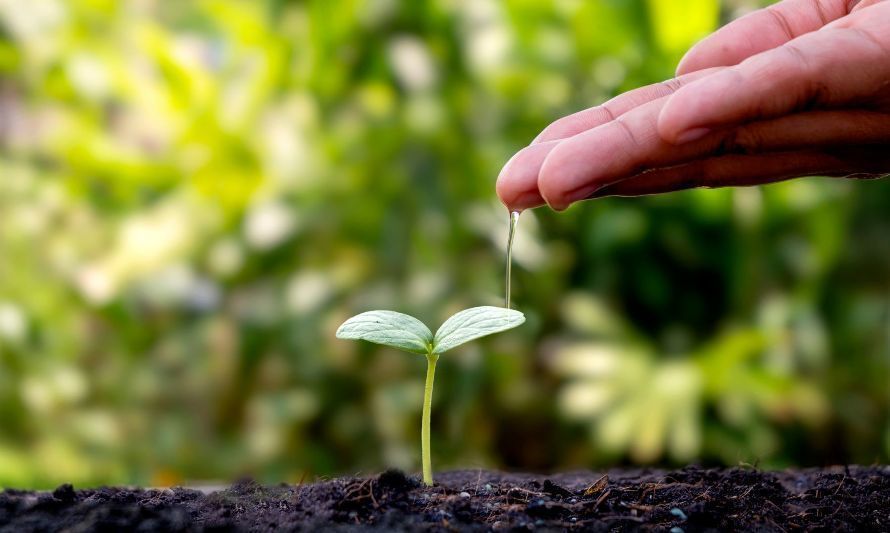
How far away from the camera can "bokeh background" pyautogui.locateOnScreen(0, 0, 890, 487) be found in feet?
6.57

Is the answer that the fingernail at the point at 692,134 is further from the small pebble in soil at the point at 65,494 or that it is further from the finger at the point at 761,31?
the small pebble in soil at the point at 65,494

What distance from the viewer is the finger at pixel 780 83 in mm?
632

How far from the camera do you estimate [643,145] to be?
705 mm

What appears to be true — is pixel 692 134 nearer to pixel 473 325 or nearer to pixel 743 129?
pixel 743 129

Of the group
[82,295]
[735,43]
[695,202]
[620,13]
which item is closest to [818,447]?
[695,202]

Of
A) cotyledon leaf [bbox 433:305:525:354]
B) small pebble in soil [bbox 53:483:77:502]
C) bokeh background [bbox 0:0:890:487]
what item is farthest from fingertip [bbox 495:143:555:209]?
bokeh background [bbox 0:0:890:487]

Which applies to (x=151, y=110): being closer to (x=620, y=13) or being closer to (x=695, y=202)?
(x=620, y=13)

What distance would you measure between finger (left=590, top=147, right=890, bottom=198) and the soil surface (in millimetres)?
319

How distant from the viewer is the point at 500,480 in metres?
0.85

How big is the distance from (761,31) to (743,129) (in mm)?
293

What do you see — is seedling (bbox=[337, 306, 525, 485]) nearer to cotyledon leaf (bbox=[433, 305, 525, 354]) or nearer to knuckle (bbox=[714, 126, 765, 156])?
cotyledon leaf (bbox=[433, 305, 525, 354])

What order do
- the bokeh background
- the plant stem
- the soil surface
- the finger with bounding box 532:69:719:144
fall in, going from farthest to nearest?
1. the bokeh background
2. the finger with bounding box 532:69:719:144
3. the plant stem
4. the soil surface

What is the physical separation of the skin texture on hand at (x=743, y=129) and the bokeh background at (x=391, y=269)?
45.6 inches

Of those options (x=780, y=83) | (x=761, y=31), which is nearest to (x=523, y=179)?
(x=780, y=83)
